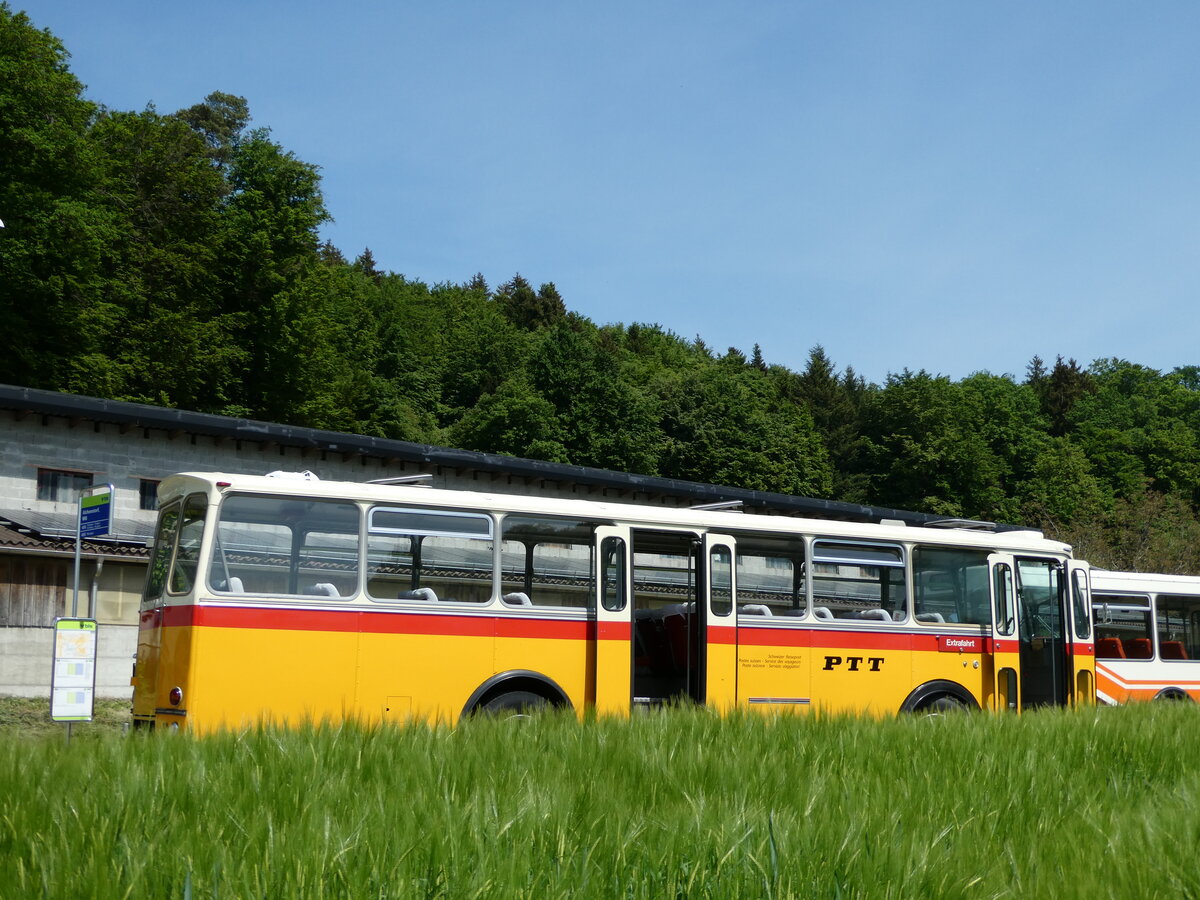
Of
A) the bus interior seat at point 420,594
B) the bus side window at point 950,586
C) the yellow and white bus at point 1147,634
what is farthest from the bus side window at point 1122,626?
the bus interior seat at point 420,594

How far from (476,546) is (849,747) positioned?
7.04 meters

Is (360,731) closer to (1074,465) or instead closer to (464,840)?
(464,840)

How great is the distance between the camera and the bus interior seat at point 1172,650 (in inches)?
853

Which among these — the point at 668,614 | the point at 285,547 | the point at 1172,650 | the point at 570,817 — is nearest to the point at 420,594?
the point at 285,547

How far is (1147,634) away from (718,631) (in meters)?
11.2

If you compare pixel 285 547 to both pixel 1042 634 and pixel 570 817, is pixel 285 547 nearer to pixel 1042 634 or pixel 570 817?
pixel 570 817

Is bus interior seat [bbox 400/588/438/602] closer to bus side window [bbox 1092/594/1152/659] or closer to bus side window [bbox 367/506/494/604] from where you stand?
bus side window [bbox 367/506/494/604]

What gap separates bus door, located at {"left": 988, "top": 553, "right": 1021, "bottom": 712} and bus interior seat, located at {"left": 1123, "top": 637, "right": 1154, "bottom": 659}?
6.03 m

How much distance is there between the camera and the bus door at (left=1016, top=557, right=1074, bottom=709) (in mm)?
16594

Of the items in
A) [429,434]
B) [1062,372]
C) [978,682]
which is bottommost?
[978,682]

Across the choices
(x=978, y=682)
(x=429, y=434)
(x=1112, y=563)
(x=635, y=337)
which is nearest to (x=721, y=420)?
(x=429, y=434)

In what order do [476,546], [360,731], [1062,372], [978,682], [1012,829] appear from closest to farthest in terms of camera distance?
[1012,829]
[360,731]
[476,546]
[978,682]
[1062,372]

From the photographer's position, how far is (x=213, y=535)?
38.4 ft

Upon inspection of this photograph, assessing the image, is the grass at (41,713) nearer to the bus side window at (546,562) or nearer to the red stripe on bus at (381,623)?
the red stripe on bus at (381,623)
